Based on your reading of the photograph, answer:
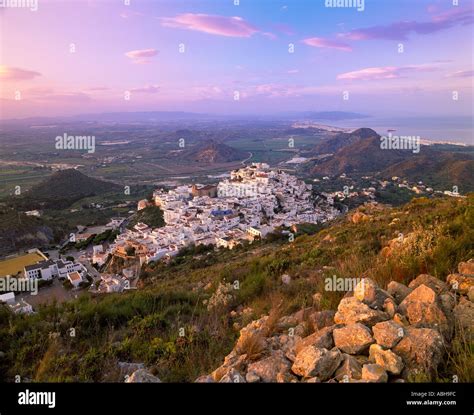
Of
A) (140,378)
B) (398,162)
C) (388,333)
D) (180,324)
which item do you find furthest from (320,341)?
(398,162)

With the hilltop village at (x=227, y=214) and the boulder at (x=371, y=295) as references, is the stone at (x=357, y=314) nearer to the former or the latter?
the boulder at (x=371, y=295)

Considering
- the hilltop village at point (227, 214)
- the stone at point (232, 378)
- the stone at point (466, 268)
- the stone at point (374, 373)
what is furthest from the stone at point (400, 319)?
the hilltop village at point (227, 214)

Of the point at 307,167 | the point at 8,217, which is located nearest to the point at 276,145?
the point at 307,167

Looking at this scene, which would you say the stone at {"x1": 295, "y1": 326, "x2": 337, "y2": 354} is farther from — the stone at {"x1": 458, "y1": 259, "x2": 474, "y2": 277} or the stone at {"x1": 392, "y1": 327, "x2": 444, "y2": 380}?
the stone at {"x1": 458, "y1": 259, "x2": 474, "y2": 277}

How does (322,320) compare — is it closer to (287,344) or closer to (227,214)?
(287,344)

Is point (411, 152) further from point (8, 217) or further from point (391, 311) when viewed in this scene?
point (391, 311)

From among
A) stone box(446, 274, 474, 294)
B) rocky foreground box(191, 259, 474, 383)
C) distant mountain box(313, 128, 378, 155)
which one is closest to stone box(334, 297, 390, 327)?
rocky foreground box(191, 259, 474, 383)
